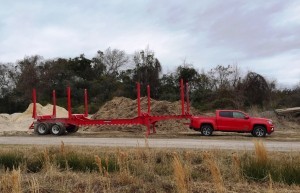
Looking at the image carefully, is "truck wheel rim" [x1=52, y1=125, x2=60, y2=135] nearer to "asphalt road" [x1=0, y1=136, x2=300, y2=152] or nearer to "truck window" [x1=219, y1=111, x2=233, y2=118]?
"asphalt road" [x1=0, y1=136, x2=300, y2=152]

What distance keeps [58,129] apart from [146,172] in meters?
18.7

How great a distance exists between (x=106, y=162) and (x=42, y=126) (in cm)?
1899

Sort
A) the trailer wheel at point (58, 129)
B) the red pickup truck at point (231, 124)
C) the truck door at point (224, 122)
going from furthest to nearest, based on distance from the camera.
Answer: the trailer wheel at point (58, 129)
the truck door at point (224, 122)
the red pickup truck at point (231, 124)

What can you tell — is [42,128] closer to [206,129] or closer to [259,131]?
[206,129]

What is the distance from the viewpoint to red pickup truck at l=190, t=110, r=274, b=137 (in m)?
28.0

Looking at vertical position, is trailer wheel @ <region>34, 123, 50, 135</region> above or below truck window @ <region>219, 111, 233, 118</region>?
below

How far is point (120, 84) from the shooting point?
2381 inches

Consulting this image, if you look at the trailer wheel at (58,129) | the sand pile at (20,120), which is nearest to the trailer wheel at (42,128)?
the trailer wheel at (58,129)

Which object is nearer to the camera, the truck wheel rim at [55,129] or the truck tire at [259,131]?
the truck tire at [259,131]

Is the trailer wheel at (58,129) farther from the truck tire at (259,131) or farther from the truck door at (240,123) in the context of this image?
the truck tire at (259,131)

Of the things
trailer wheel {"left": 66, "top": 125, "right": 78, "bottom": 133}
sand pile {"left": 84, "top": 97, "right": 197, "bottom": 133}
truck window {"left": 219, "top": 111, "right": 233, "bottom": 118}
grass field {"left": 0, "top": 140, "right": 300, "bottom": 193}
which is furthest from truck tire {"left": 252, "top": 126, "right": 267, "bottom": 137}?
grass field {"left": 0, "top": 140, "right": 300, "bottom": 193}

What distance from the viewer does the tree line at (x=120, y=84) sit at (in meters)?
48.0

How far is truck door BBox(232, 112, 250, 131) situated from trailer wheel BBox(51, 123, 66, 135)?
425 inches

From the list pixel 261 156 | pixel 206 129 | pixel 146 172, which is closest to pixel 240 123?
pixel 206 129
